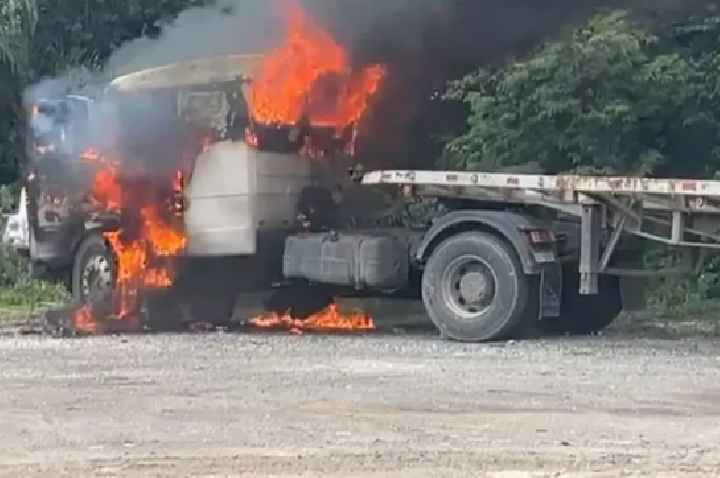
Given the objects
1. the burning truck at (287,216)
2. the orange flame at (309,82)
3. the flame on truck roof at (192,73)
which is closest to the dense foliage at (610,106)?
the orange flame at (309,82)

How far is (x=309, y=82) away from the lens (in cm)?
1537

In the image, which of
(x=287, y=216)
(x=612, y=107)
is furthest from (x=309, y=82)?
(x=612, y=107)

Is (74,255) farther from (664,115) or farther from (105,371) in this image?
(664,115)

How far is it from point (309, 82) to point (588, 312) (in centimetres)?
371

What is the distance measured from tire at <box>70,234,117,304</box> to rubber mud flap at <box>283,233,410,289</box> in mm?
1947

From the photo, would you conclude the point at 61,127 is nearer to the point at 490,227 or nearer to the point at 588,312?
the point at 490,227

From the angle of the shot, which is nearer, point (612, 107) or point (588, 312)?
point (588, 312)

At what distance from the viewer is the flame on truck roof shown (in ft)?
48.7

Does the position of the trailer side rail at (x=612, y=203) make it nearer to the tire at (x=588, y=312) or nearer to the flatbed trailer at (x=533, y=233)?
the flatbed trailer at (x=533, y=233)

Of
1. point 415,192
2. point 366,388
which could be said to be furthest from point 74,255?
point 366,388

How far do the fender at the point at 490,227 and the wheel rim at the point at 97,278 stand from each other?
3.43m

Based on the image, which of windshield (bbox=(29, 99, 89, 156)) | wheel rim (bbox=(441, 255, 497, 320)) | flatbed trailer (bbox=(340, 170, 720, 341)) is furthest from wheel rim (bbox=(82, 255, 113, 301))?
wheel rim (bbox=(441, 255, 497, 320))

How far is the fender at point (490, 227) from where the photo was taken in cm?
1315

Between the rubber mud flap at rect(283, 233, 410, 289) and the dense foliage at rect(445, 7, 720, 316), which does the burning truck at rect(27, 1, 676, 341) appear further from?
the dense foliage at rect(445, 7, 720, 316)
